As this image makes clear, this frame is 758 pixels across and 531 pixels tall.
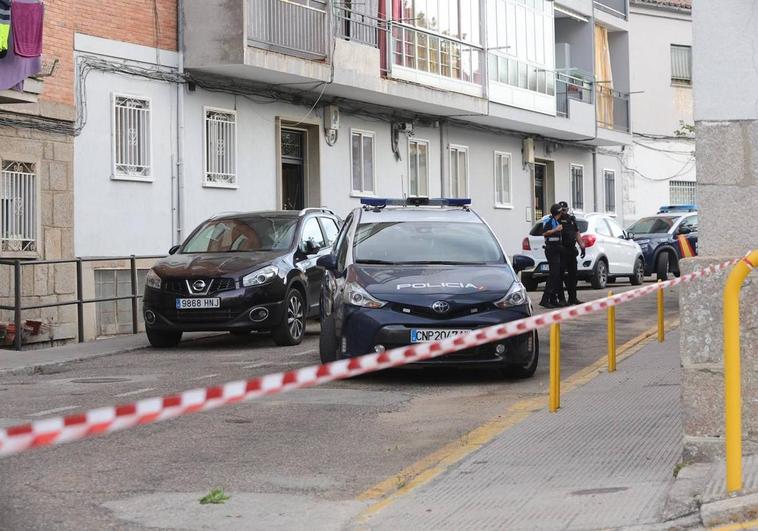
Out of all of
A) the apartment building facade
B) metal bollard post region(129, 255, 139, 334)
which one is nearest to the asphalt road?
metal bollard post region(129, 255, 139, 334)

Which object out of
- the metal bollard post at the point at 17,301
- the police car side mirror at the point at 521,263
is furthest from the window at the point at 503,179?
the police car side mirror at the point at 521,263

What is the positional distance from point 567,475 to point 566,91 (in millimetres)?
30416

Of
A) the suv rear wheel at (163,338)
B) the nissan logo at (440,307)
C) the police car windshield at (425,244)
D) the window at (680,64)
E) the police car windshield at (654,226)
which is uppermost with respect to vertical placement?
the window at (680,64)

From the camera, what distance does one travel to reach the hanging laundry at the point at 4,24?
17094 millimetres

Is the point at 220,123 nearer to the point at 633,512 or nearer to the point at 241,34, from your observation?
the point at 241,34

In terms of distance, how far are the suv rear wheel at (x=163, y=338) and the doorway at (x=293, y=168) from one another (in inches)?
340

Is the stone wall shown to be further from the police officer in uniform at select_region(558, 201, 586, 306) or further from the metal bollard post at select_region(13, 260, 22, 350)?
the police officer in uniform at select_region(558, 201, 586, 306)

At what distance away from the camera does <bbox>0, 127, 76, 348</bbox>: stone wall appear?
61.5 feet

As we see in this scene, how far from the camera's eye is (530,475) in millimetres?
7539

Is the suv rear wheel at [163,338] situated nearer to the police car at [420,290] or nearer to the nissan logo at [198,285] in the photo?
the nissan logo at [198,285]

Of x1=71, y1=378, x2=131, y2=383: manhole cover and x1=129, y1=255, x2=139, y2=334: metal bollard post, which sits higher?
x1=129, y1=255, x2=139, y2=334: metal bollard post

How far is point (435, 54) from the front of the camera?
29453mm

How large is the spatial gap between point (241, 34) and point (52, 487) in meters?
15.5

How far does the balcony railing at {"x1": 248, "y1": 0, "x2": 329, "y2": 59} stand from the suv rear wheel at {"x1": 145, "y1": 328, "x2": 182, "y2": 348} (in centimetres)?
708
